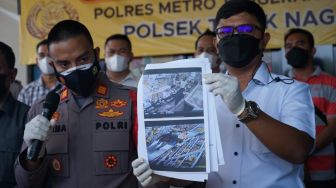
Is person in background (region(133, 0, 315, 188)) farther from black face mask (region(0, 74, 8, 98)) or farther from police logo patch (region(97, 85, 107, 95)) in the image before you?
black face mask (region(0, 74, 8, 98))

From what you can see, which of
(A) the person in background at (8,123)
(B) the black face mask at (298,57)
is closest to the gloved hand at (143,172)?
(A) the person in background at (8,123)

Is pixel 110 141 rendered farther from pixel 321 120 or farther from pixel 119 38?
pixel 119 38

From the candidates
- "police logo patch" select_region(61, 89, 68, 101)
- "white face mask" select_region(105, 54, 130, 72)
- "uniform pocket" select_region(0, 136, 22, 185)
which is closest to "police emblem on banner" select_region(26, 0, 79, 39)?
"white face mask" select_region(105, 54, 130, 72)

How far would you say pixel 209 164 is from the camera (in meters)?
1.59

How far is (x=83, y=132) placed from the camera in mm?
1948

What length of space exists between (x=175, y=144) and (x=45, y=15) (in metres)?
4.03

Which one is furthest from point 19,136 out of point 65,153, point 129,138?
point 129,138

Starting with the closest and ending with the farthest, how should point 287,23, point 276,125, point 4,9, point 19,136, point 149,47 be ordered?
point 276,125 < point 19,136 < point 287,23 < point 149,47 < point 4,9

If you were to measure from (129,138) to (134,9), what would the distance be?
10.7 ft

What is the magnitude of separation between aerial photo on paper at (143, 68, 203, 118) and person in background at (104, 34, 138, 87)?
2.82 metres

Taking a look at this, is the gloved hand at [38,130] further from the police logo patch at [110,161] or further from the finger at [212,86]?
the finger at [212,86]

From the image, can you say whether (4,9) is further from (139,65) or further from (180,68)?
(180,68)

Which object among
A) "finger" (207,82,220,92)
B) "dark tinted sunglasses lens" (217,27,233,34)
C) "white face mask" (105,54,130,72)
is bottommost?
"finger" (207,82,220,92)

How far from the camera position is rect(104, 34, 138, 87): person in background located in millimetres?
4551
